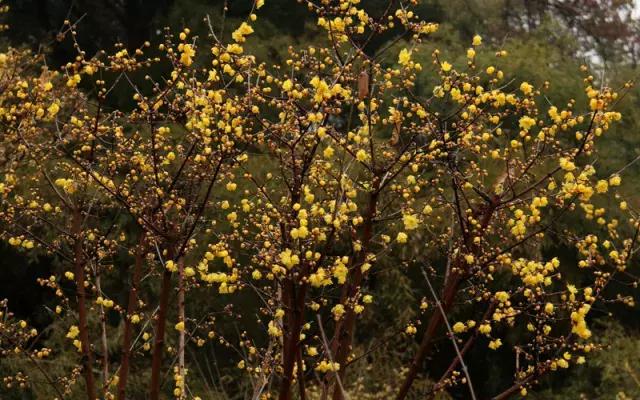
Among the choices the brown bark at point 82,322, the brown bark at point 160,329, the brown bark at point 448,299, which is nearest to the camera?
the brown bark at point 160,329

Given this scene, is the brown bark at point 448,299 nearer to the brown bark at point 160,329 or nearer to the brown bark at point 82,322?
the brown bark at point 160,329

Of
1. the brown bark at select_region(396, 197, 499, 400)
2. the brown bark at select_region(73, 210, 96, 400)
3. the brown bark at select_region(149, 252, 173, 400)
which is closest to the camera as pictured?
the brown bark at select_region(149, 252, 173, 400)

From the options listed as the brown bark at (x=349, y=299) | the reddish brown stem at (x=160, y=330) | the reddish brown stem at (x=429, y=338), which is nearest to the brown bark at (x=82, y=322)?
the reddish brown stem at (x=160, y=330)

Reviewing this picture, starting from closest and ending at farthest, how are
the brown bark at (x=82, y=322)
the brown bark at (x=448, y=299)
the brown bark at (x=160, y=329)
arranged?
the brown bark at (x=160, y=329) < the brown bark at (x=448, y=299) < the brown bark at (x=82, y=322)

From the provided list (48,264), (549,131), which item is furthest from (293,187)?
(48,264)

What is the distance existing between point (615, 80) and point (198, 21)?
18.6 ft

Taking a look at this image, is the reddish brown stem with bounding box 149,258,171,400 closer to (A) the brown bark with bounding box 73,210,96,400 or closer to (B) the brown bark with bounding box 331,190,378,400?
(A) the brown bark with bounding box 73,210,96,400

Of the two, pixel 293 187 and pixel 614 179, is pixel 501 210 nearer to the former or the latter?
pixel 614 179

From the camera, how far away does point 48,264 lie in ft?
32.0

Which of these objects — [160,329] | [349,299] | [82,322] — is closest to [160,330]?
[160,329]

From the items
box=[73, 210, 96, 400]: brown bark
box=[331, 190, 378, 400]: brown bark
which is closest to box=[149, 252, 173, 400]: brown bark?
box=[73, 210, 96, 400]: brown bark

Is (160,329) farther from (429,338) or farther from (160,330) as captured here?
(429,338)

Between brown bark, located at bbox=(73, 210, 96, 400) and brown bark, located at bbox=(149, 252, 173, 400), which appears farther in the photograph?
brown bark, located at bbox=(73, 210, 96, 400)

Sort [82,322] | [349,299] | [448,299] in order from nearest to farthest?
[349,299]
[448,299]
[82,322]
